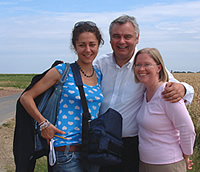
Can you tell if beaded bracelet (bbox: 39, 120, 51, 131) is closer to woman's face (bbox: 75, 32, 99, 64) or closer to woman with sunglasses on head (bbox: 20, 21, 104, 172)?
woman with sunglasses on head (bbox: 20, 21, 104, 172)

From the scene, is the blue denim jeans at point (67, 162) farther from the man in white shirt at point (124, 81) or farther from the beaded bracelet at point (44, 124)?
the man in white shirt at point (124, 81)

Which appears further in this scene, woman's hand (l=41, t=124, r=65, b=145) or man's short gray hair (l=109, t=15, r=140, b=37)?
man's short gray hair (l=109, t=15, r=140, b=37)

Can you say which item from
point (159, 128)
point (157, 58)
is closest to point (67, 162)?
point (159, 128)

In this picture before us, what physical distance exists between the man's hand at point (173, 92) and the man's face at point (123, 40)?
0.69 metres

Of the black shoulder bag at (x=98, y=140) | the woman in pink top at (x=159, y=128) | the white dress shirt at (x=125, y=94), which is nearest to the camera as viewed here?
the black shoulder bag at (x=98, y=140)

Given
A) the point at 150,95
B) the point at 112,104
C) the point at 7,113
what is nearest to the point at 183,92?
→ the point at 150,95

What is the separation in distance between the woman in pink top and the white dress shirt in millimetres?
294

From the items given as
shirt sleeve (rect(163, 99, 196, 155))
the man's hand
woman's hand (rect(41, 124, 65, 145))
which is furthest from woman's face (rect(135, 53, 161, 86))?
woman's hand (rect(41, 124, 65, 145))

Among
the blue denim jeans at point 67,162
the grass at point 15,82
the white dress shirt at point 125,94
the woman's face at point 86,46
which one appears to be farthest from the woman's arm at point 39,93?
the grass at point 15,82

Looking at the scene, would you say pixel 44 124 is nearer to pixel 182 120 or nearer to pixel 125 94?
pixel 125 94

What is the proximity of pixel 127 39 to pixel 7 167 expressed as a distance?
388 cm

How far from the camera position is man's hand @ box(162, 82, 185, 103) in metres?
2.64

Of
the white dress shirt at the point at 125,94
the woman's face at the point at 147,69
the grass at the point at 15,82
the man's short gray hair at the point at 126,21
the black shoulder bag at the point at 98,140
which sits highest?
the man's short gray hair at the point at 126,21

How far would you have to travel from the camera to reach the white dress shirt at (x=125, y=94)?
316 centimetres
